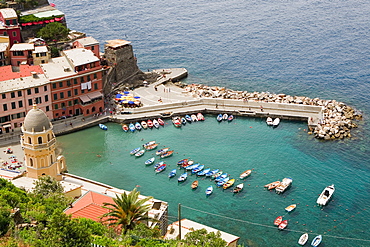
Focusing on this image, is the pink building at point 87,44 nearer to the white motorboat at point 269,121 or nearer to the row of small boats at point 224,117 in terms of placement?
the row of small boats at point 224,117

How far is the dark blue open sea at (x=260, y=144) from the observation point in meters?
84.2

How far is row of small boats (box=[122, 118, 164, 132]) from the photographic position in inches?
4491

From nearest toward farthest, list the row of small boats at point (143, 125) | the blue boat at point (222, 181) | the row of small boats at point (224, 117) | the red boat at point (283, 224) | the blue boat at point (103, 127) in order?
the red boat at point (283, 224) < the blue boat at point (222, 181) < the blue boat at point (103, 127) < the row of small boats at point (143, 125) < the row of small boats at point (224, 117)

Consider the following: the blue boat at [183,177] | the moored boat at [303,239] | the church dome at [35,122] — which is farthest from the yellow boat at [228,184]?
the church dome at [35,122]

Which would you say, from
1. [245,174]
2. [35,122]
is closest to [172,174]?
[245,174]

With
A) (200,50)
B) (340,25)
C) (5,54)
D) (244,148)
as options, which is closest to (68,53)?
(5,54)

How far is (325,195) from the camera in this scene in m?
88.5

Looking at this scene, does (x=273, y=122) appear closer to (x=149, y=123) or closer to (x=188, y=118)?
(x=188, y=118)

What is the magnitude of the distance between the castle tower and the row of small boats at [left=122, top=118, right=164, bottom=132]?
3723 centimetres

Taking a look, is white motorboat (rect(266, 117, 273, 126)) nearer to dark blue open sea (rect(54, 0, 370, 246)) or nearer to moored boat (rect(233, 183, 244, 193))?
dark blue open sea (rect(54, 0, 370, 246))

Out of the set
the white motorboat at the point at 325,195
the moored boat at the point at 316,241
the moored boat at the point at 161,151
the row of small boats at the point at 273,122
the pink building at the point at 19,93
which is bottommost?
the moored boat at the point at 316,241

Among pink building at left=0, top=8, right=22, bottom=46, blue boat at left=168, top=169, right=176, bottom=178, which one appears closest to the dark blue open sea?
blue boat at left=168, top=169, right=176, bottom=178

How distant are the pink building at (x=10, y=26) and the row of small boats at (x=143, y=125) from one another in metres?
34.0

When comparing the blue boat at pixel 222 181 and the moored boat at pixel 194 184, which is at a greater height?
the blue boat at pixel 222 181
